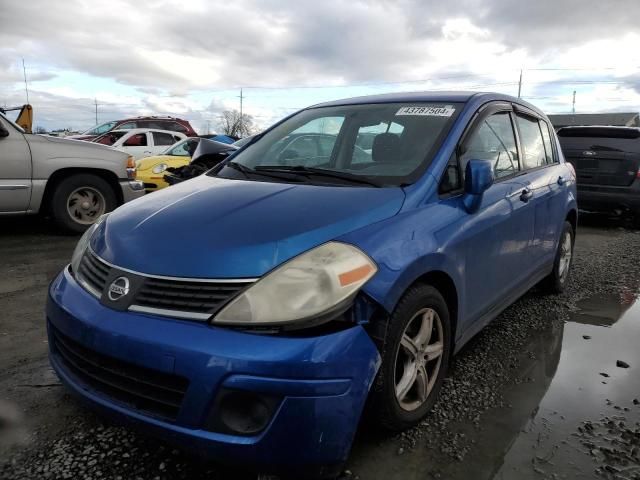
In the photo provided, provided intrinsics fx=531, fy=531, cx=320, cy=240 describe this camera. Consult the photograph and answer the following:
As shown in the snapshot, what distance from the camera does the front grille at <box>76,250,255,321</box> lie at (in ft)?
6.21

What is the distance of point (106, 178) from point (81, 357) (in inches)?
211

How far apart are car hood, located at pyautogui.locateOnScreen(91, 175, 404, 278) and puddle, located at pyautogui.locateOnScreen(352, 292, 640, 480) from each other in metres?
0.98

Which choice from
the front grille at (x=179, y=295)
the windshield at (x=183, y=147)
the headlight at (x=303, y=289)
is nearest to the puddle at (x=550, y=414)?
the headlight at (x=303, y=289)

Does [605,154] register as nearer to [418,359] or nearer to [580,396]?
[580,396]

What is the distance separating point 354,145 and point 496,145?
90cm

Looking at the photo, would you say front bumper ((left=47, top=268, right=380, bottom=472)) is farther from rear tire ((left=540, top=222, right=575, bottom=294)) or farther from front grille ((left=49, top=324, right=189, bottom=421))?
rear tire ((left=540, top=222, right=575, bottom=294))

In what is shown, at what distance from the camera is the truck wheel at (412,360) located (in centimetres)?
212

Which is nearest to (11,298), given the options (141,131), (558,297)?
(558,297)

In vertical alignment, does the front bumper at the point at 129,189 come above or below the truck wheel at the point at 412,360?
above

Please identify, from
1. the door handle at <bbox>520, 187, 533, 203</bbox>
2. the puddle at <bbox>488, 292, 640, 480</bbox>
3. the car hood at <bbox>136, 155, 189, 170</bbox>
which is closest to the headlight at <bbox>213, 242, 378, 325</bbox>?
the puddle at <bbox>488, 292, 640, 480</bbox>

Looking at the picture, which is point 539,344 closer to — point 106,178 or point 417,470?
point 417,470

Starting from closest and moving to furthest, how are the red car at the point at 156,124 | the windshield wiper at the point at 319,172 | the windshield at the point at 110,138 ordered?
the windshield wiper at the point at 319,172, the windshield at the point at 110,138, the red car at the point at 156,124

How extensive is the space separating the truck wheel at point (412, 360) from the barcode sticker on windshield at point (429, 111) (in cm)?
114

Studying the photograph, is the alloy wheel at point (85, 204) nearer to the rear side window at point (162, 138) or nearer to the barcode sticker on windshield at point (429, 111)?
the barcode sticker on windshield at point (429, 111)
